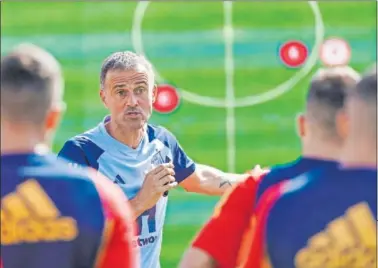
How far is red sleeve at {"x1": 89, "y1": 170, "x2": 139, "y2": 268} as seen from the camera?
9.52ft

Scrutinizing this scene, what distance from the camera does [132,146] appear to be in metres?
4.64

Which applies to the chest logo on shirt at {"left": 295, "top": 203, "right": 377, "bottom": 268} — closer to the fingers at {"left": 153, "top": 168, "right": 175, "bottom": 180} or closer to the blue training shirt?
the fingers at {"left": 153, "top": 168, "right": 175, "bottom": 180}

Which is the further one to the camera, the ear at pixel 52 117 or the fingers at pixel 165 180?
the fingers at pixel 165 180

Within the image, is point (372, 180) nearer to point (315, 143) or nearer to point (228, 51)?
point (315, 143)

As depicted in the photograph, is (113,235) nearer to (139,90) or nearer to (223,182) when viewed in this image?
(139,90)

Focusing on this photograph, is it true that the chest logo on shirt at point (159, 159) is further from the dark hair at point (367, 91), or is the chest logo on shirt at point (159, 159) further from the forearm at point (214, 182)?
the dark hair at point (367, 91)

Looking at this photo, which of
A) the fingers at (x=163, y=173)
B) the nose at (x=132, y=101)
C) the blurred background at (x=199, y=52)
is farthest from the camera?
the blurred background at (x=199, y=52)

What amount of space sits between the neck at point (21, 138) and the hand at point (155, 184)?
1454 millimetres

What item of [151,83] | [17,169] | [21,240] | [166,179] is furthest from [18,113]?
[151,83]

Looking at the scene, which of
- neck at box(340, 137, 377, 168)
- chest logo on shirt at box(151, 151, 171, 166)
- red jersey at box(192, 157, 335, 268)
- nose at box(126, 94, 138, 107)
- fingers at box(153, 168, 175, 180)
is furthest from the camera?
chest logo on shirt at box(151, 151, 171, 166)

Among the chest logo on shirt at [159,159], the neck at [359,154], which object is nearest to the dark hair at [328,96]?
the neck at [359,154]

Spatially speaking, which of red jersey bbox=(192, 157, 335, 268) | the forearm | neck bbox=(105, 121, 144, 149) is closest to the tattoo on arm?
the forearm

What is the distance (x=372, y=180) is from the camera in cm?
286

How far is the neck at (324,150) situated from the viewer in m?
2.97
